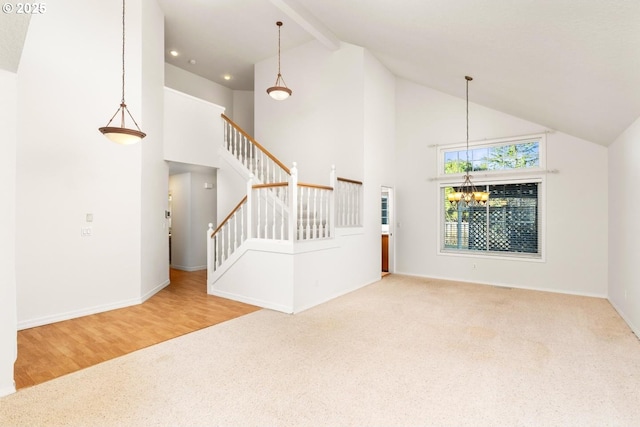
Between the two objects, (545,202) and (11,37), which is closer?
(11,37)

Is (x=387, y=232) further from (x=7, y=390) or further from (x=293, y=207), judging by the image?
(x=7, y=390)

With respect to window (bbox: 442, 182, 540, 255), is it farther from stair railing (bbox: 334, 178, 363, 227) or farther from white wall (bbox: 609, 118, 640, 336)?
stair railing (bbox: 334, 178, 363, 227)

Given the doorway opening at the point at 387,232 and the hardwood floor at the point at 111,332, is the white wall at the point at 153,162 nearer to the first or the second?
the hardwood floor at the point at 111,332

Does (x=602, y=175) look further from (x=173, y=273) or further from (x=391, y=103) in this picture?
(x=173, y=273)

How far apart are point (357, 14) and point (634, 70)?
351 cm

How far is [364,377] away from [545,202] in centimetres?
554

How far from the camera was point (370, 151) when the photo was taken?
22.7 ft

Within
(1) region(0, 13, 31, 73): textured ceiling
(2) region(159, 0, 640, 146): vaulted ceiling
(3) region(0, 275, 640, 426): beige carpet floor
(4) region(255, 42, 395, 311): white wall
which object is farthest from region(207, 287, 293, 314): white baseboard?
(2) region(159, 0, 640, 146): vaulted ceiling

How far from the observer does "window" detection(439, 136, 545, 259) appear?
258 inches

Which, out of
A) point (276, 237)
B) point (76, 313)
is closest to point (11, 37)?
point (76, 313)

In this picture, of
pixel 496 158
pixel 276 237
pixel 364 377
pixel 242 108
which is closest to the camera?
pixel 364 377

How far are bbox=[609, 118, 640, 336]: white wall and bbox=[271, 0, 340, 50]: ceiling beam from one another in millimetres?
4994

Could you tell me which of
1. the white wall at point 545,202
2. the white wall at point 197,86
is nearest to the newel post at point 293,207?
the white wall at point 545,202

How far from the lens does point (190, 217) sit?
854cm
